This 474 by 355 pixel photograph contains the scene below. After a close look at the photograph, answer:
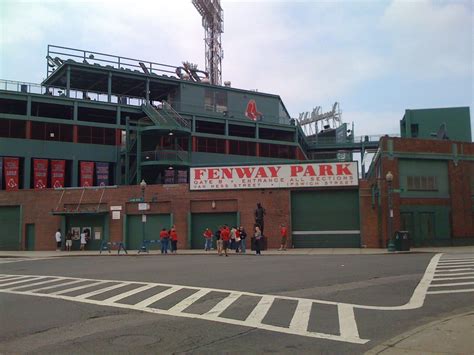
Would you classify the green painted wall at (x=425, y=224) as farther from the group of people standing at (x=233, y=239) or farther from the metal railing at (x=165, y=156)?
the metal railing at (x=165, y=156)

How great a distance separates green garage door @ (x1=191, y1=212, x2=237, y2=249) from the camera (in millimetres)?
36688

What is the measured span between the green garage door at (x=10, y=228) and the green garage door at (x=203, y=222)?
13.8 m

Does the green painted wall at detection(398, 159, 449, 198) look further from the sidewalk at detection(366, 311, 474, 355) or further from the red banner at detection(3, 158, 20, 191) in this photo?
the red banner at detection(3, 158, 20, 191)

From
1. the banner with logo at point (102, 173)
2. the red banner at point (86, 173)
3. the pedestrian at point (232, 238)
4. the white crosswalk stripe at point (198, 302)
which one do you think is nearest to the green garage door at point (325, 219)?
the pedestrian at point (232, 238)

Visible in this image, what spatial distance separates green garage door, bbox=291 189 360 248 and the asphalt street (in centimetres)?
1723

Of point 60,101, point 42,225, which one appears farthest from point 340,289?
point 60,101

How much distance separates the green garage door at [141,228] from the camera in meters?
37.3

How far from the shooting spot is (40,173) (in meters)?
50.4

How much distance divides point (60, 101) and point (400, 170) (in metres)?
35.3

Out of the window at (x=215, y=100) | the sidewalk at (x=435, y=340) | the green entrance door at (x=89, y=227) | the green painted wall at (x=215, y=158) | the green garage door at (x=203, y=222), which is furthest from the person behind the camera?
the window at (x=215, y=100)

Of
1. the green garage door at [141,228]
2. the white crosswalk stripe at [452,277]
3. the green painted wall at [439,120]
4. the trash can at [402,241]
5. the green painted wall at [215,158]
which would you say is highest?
the green painted wall at [439,120]

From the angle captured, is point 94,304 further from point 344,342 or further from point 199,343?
point 344,342

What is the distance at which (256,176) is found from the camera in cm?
3609

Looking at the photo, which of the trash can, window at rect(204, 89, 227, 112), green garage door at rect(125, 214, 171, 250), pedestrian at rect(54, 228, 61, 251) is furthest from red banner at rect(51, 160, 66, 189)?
the trash can
